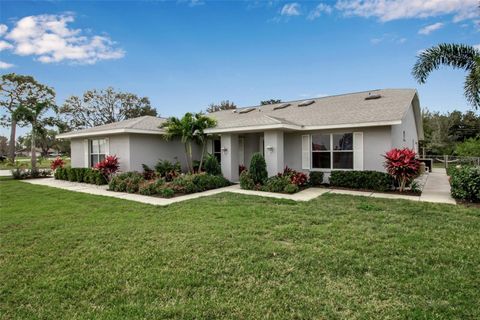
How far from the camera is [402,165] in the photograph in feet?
30.8

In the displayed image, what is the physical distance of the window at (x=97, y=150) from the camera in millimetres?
15316

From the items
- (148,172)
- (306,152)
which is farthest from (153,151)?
(306,152)

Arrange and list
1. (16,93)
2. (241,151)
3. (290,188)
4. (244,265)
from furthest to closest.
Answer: (16,93) → (241,151) → (290,188) → (244,265)

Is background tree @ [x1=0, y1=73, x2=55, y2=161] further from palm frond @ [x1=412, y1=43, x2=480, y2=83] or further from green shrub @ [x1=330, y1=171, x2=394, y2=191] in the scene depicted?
palm frond @ [x1=412, y1=43, x2=480, y2=83]

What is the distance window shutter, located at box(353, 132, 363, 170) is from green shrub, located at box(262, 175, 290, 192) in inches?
125

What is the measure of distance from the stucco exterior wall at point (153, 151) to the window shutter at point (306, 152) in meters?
6.78

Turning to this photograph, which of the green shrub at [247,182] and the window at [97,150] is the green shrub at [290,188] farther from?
the window at [97,150]

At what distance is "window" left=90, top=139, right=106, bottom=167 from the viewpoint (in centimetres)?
1532

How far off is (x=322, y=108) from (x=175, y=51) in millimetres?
8896

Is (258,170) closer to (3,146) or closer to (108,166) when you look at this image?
(108,166)

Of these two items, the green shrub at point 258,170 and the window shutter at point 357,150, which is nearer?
the window shutter at point 357,150

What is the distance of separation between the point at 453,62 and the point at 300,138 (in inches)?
286

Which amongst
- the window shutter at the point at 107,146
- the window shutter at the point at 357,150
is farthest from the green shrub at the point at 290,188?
the window shutter at the point at 107,146

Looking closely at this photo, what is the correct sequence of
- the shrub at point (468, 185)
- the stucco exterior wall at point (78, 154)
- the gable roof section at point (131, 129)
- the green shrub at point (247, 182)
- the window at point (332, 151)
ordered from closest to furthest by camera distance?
the shrub at point (468, 185) < the green shrub at point (247, 182) < the window at point (332, 151) < the gable roof section at point (131, 129) < the stucco exterior wall at point (78, 154)
